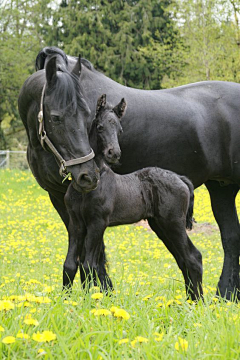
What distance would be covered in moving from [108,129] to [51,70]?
1.93ft

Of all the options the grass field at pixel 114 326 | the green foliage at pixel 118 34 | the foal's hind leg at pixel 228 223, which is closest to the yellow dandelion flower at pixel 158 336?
the grass field at pixel 114 326

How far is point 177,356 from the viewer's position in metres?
2.24

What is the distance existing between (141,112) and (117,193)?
37.0 inches

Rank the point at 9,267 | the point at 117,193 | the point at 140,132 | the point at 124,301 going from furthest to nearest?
the point at 9,267
the point at 140,132
the point at 117,193
the point at 124,301

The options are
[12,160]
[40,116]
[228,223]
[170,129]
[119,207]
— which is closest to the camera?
[40,116]

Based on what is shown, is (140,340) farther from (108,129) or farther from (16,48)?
(16,48)

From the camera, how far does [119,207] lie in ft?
12.8

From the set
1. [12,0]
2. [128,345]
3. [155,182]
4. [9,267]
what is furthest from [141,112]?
[12,0]

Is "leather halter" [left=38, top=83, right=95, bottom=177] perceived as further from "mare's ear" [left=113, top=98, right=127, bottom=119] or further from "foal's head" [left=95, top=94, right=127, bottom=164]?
"mare's ear" [left=113, top=98, right=127, bottom=119]

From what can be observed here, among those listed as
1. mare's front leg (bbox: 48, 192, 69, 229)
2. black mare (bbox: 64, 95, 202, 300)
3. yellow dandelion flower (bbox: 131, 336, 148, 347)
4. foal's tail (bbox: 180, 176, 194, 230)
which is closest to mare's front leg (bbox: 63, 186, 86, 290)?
black mare (bbox: 64, 95, 202, 300)

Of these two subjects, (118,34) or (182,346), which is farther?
(118,34)

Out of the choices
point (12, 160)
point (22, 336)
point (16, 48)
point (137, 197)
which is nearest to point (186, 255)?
point (137, 197)

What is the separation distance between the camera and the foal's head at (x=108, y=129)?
350 cm

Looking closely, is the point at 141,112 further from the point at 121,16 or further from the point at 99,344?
the point at 121,16
